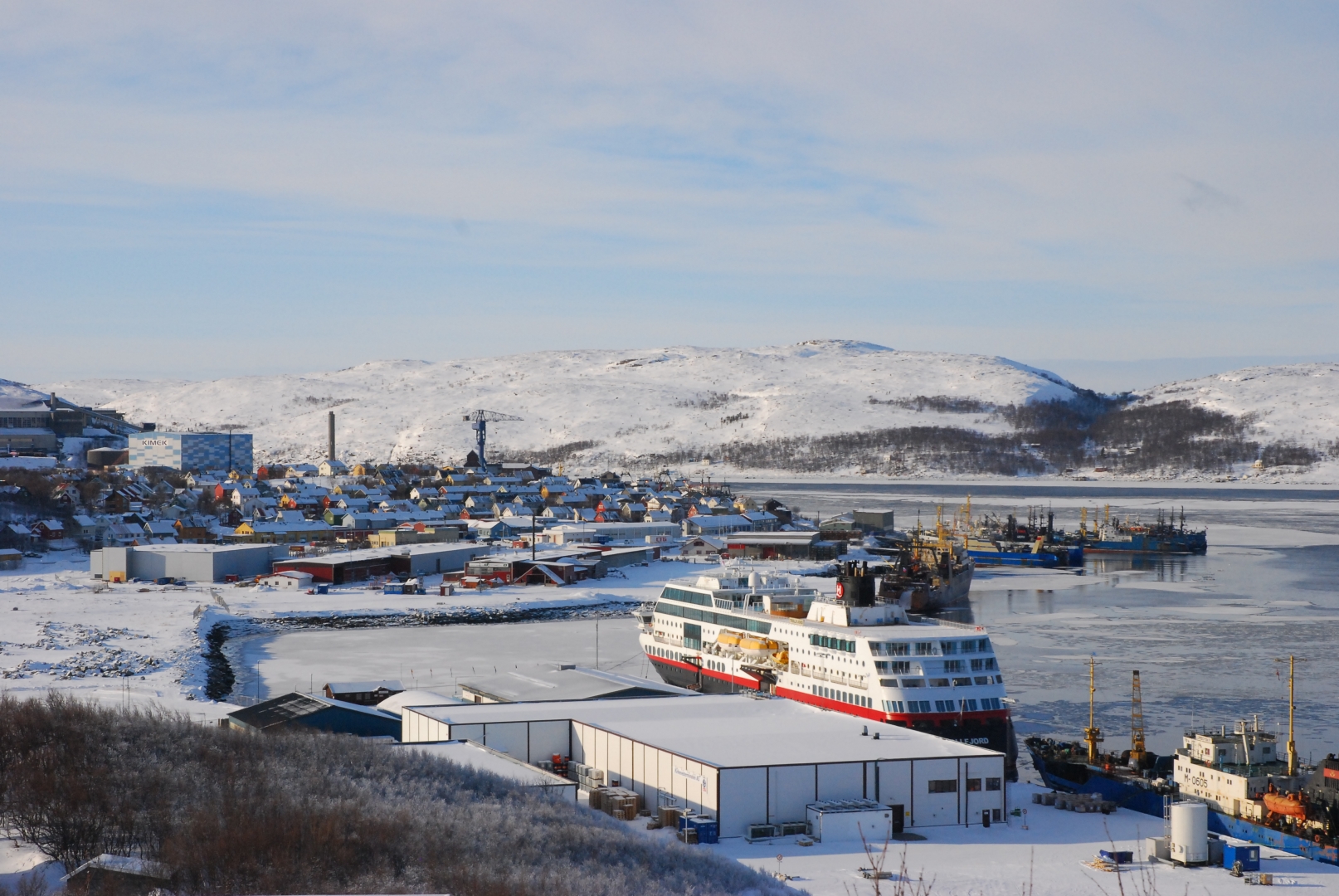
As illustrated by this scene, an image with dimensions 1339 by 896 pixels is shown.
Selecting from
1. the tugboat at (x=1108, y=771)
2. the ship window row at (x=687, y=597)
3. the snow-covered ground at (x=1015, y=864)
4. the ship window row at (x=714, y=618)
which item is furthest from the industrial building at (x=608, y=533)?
the snow-covered ground at (x=1015, y=864)

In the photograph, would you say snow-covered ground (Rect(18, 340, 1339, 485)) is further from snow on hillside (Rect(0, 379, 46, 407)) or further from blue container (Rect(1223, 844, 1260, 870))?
blue container (Rect(1223, 844, 1260, 870))

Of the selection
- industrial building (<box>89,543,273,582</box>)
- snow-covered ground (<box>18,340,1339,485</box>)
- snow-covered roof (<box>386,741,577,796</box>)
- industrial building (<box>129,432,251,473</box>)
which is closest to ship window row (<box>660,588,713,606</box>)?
snow-covered roof (<box>386,741,577,796</box>)

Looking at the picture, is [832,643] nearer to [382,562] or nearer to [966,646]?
[966,646]

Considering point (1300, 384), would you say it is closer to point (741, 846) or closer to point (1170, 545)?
point (1170, 545)

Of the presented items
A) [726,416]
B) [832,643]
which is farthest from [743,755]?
[726,416]

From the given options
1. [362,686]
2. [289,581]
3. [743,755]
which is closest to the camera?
[743,755]

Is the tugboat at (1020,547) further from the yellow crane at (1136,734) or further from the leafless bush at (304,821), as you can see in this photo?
the leafless bush at (304,821)
